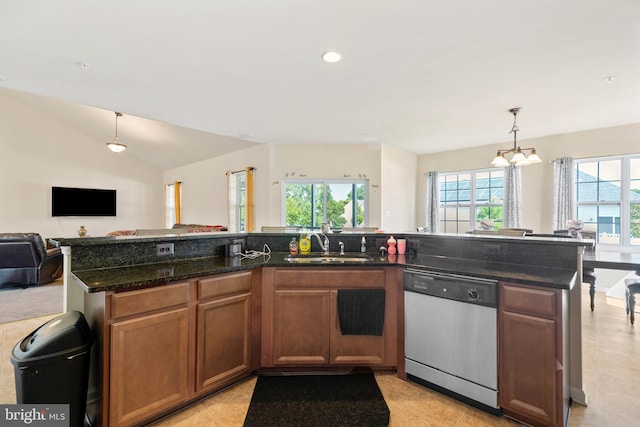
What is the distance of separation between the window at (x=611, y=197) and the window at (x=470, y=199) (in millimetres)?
1314

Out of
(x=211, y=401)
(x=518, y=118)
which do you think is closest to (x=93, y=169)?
(x=211, y=401)

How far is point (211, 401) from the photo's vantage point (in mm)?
1930

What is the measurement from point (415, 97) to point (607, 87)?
6.85ft

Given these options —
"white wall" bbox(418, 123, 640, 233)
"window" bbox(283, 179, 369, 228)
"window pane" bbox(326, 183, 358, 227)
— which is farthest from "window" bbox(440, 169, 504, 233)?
"window pane" bbox(326, 183, 358, 227)

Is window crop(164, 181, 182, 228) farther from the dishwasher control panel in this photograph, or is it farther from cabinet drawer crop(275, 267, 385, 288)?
the dishwasher control panel

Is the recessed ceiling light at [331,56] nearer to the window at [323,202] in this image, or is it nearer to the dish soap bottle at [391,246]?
the dish soap bottle at [391,246]

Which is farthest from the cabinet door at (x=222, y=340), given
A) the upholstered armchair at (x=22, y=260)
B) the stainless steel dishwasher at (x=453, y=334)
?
the upholstered armchair at (x=22, y=260)

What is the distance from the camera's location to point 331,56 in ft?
8.61

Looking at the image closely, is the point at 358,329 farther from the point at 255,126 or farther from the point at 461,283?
the point at 255,126

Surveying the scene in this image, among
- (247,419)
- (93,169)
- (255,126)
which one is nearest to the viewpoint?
(247,419)

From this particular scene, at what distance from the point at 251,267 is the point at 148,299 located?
67 cm

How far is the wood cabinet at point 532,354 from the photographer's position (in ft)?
5.19

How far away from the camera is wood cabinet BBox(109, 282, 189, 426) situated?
1529 mm

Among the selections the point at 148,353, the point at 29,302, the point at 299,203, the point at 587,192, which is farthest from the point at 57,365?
the point at 587,192
